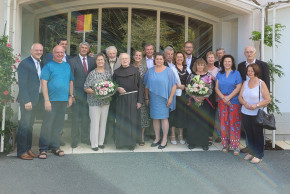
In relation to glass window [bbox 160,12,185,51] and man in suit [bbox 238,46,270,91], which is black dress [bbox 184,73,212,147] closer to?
man in suit [bbox 238,46,270,91]

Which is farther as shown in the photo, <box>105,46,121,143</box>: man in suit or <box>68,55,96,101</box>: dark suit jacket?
<box>105,46,121,143</box>: man in suit

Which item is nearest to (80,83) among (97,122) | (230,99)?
(97,122)

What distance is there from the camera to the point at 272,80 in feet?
21.2

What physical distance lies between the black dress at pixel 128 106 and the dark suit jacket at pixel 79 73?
1.74ft

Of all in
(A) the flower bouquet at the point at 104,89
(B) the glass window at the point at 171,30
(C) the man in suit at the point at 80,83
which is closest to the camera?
(A) the flower bouquet at the point at 104,89

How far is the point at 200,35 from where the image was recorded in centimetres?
879

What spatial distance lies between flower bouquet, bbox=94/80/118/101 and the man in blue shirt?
0.48 metres

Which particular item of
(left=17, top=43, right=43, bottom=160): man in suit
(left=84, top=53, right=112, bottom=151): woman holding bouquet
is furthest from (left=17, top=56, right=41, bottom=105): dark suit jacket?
(left=84, top=53, right=112, bottom=151): woman holding bouquet

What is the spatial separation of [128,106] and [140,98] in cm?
27

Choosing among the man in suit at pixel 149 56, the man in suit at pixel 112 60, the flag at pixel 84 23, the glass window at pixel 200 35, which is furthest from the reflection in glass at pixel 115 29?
the man in suit at pixel 112 60

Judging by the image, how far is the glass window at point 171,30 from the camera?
869cm

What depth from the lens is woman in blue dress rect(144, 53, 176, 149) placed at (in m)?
5.93

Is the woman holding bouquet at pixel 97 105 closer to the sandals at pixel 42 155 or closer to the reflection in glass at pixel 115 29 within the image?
the sandals at pixel 42 155

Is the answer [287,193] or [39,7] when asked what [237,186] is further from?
[39,7]
